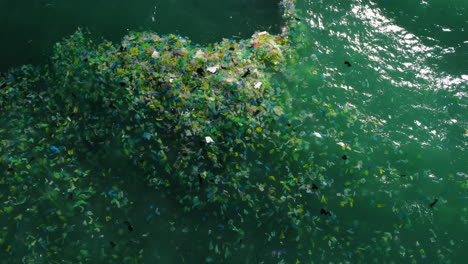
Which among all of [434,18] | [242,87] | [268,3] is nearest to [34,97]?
[242,87]

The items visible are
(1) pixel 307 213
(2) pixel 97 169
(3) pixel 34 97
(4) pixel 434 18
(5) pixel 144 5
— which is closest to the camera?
(1) pixel 307 213

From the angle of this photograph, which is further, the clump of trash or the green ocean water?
the clump of trash

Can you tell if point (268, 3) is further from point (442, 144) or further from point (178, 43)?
point (442, 144)

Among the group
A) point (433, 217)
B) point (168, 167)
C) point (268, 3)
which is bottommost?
point (168, 167)

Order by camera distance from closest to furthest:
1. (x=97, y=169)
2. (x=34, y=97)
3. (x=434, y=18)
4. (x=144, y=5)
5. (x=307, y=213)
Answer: (x=307, y=213)
(x=97, y=169)
(x=34, y=97)
(x=434, y=18)
(x=144, y=5)

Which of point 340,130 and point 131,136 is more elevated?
point 340,130

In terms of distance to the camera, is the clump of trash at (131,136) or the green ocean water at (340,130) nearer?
the green ocean water at (340,130)

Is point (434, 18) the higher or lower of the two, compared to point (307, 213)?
higher

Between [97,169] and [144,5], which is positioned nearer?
[97,169]
